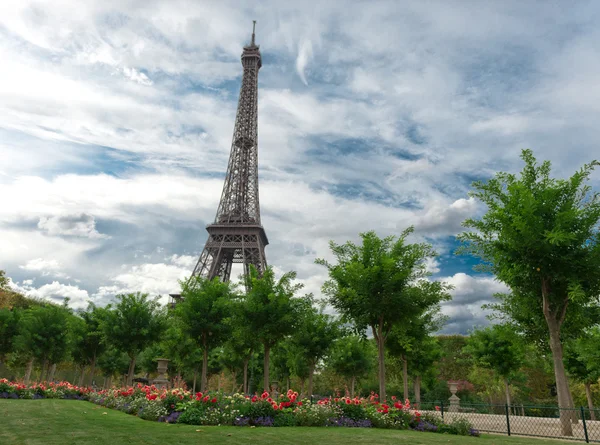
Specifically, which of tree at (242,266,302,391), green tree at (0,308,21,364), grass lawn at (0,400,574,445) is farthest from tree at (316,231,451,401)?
green tree at (0,308,21,364)

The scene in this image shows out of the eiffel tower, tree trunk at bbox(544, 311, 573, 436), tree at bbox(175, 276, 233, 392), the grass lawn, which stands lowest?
the grass lawn

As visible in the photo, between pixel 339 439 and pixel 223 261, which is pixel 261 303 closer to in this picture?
pixel 339 439

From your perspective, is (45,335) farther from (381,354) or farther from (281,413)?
(381,354)

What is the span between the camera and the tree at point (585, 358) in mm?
23219

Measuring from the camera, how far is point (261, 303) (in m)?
22.0

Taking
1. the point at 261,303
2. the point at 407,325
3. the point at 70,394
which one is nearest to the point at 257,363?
the point at 70,394

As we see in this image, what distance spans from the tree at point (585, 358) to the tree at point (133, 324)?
2681 centimetres

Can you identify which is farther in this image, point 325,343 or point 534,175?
point 325,343

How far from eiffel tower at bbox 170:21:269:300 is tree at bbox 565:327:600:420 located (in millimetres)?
36809

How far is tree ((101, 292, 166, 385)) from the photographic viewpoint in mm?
28484

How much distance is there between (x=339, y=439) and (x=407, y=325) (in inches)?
395

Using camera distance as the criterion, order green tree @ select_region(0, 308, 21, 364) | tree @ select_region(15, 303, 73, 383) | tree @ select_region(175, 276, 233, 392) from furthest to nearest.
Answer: green tree @ select_region(0, 308, 21, 364)
tree @ select_region(15, 303, 73, 383)
tree @ select_region(175, 276, 233, 392)

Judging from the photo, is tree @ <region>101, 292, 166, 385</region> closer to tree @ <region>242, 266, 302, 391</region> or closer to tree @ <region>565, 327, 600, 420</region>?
tree @ <region>242, 266, 302, 391</region>

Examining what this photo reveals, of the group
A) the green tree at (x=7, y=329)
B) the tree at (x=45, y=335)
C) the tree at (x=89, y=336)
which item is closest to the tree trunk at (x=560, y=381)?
the tree at (x=89, y=336)
